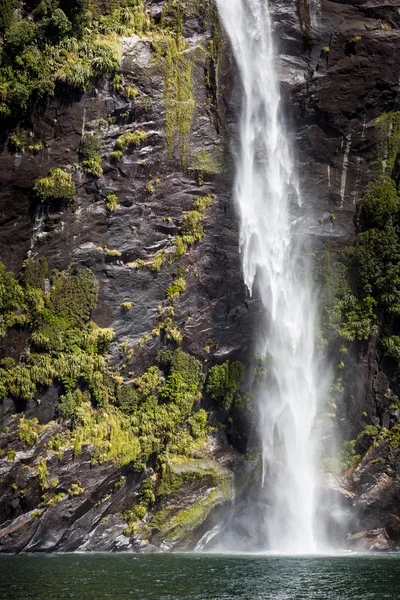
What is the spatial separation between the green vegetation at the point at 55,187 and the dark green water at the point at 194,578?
51.0ft

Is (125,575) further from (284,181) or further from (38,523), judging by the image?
(284,181)

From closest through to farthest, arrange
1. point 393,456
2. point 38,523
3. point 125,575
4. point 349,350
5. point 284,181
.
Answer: point 125,575, point 38,523, point 393,456, point 349,350, point 284,181

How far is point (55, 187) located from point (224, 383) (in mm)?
12576

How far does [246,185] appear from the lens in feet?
118

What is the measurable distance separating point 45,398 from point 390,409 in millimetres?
17641

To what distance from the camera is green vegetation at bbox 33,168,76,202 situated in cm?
2953

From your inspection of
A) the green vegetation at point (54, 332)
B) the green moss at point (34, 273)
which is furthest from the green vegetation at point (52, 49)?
Result: the green vegetation at point (54, 332)

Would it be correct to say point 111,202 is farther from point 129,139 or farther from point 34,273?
point 34,273

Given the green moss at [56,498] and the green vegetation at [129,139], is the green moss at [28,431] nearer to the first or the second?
the green moss at [56,498]

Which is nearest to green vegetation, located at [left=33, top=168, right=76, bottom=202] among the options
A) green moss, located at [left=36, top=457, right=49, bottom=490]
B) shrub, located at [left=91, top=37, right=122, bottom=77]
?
shrub, located at [left=91, top=37, right=122, bottom=77]

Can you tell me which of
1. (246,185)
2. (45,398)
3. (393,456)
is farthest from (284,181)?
(45,398)

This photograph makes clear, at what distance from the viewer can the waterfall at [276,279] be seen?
32531mm

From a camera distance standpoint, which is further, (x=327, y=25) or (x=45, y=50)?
(x=327, y=25)

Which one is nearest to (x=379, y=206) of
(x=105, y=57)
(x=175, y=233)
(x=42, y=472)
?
(x=175, y=233)
